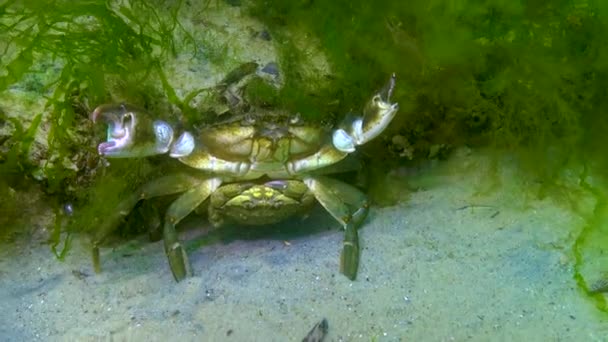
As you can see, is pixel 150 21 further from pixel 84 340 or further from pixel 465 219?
pixel 465 219

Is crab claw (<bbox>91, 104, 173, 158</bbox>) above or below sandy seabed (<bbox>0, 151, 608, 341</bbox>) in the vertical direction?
above

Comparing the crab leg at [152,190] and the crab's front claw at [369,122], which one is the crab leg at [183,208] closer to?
the crab leg at [152,190]

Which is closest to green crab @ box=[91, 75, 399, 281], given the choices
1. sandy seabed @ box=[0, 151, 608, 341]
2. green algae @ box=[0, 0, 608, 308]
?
sandy seabed @ box=[0, 151, 608, 341]

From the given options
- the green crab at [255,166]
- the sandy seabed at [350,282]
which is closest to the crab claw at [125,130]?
the green crab at [255,166]

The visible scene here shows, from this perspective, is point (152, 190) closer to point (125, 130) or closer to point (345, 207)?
point (125, 130)

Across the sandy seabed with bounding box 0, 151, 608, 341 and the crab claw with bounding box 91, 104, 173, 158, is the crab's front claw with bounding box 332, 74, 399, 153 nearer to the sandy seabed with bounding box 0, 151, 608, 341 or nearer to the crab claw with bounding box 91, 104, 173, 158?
the sandy seabed with bounding box 0, 151, 608, 341

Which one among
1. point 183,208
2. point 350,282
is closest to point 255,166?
point 183,208
